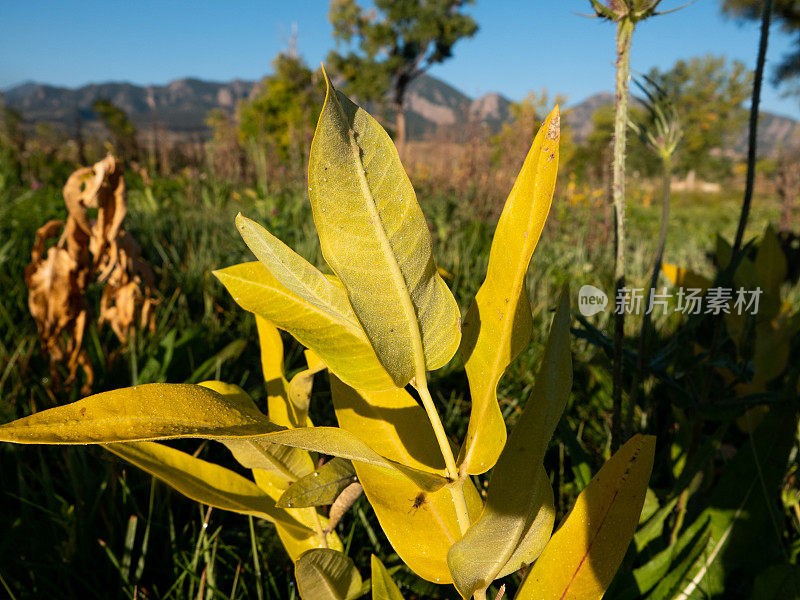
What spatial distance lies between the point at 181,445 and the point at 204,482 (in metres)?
0.70

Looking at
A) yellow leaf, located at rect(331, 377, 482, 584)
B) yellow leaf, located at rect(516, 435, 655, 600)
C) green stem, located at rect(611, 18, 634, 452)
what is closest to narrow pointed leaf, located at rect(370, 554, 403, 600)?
yellow leaf, located at rect(331, 377, 482, 584)

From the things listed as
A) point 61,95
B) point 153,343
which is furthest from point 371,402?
point 61,95

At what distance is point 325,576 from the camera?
50 centimetres

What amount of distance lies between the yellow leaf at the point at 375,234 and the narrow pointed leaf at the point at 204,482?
255mm

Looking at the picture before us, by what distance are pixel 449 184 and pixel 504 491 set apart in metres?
4.55

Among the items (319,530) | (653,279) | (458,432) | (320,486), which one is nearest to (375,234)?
(320,486)

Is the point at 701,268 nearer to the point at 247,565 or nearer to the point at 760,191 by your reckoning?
the point at 247,565

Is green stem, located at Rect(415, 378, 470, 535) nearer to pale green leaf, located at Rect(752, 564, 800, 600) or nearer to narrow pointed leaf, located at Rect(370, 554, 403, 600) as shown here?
narrow pointed leaf, located at Rect(370, 554, 403, 600)

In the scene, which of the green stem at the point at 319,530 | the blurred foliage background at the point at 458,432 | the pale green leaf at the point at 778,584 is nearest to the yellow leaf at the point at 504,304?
the green stem at the point at 319,530

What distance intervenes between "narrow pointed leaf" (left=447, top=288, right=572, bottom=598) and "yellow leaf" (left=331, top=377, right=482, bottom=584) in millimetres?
62

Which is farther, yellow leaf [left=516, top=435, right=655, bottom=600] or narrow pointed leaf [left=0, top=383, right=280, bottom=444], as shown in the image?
yellow leaf [left=516, top=435, right=655, bottom=600]

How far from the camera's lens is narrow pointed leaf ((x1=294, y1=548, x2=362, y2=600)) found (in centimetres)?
48

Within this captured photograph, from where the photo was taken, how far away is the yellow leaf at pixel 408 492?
0.50m

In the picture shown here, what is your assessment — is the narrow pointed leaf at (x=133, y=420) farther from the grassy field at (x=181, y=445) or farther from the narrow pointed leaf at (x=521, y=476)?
the grassy field at (x=181, y=445)
